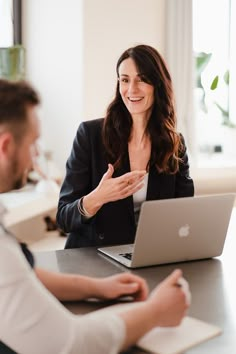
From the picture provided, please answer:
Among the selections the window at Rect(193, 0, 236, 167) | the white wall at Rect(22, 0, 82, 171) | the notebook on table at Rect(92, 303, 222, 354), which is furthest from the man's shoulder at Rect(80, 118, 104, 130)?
the window at Rect(193, 0, 236, 167)

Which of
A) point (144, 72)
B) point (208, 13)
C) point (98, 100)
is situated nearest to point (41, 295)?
point (144, 72)

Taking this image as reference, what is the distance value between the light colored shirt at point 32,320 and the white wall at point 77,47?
324cm

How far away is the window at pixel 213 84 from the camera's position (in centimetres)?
502

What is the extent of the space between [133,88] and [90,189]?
0.44 metres

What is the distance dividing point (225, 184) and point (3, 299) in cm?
387

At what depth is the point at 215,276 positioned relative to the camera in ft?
5.74

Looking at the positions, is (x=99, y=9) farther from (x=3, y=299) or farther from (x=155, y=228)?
(x=3, y=299)

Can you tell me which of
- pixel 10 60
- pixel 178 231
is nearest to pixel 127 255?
pixel 178 231

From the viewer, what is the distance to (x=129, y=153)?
2.37m

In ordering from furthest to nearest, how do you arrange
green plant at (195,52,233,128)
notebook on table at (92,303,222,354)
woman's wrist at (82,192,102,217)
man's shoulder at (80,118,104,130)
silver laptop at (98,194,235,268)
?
1. green plant at (195,52,233,128)
2. man's shoulder at (80,118,104,130)
3. woman's wrist at (82,192,102,217)
4. silver laptop at (98,194,235,268)
5. notebook on table at (92,303,222,354)

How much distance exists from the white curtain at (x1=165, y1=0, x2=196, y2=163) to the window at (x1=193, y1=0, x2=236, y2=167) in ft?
0.88

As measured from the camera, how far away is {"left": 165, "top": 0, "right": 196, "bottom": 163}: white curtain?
4547 millimetres

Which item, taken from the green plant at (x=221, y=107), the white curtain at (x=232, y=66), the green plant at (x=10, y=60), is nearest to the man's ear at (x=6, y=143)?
the green plant at (x=10, y=60)

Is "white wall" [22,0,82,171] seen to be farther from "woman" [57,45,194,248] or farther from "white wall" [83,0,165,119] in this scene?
"woman" [57,45,194,248]
